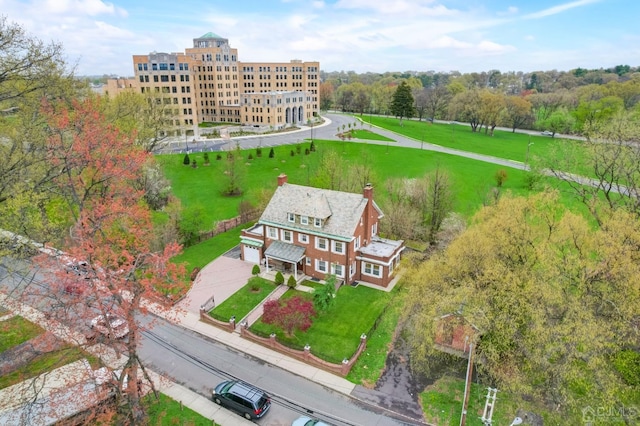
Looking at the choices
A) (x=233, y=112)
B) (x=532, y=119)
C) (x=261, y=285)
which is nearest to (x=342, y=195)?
(x=261, y=285)

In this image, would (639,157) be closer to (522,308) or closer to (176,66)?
(522,308)

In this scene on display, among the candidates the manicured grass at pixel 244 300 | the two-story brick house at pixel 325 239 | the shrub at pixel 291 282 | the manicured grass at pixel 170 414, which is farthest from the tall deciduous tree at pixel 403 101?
the manicured grass at pixel 170 414

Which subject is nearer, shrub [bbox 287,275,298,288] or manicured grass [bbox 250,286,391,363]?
manicured grass [bbox 250,286,391,363]

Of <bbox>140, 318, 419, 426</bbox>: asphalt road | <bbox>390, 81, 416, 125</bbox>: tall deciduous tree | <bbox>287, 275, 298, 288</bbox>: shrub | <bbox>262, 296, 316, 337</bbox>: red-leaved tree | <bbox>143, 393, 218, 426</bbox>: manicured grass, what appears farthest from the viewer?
<bbox>390, 81, 416, 125</bbox>: tall deciduous tree

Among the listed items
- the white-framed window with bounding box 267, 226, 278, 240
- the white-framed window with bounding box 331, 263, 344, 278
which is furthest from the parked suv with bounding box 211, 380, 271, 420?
the white-framed window with bounding box 267, 226, 278, 240

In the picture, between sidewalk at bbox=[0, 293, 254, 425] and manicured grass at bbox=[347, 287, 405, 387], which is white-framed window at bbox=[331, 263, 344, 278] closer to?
manicured grass at bbox=[347, 287, 405, 387]

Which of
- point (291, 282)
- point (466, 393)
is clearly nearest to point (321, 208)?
point (291, 282)

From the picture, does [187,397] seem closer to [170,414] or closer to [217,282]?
[170,414]
